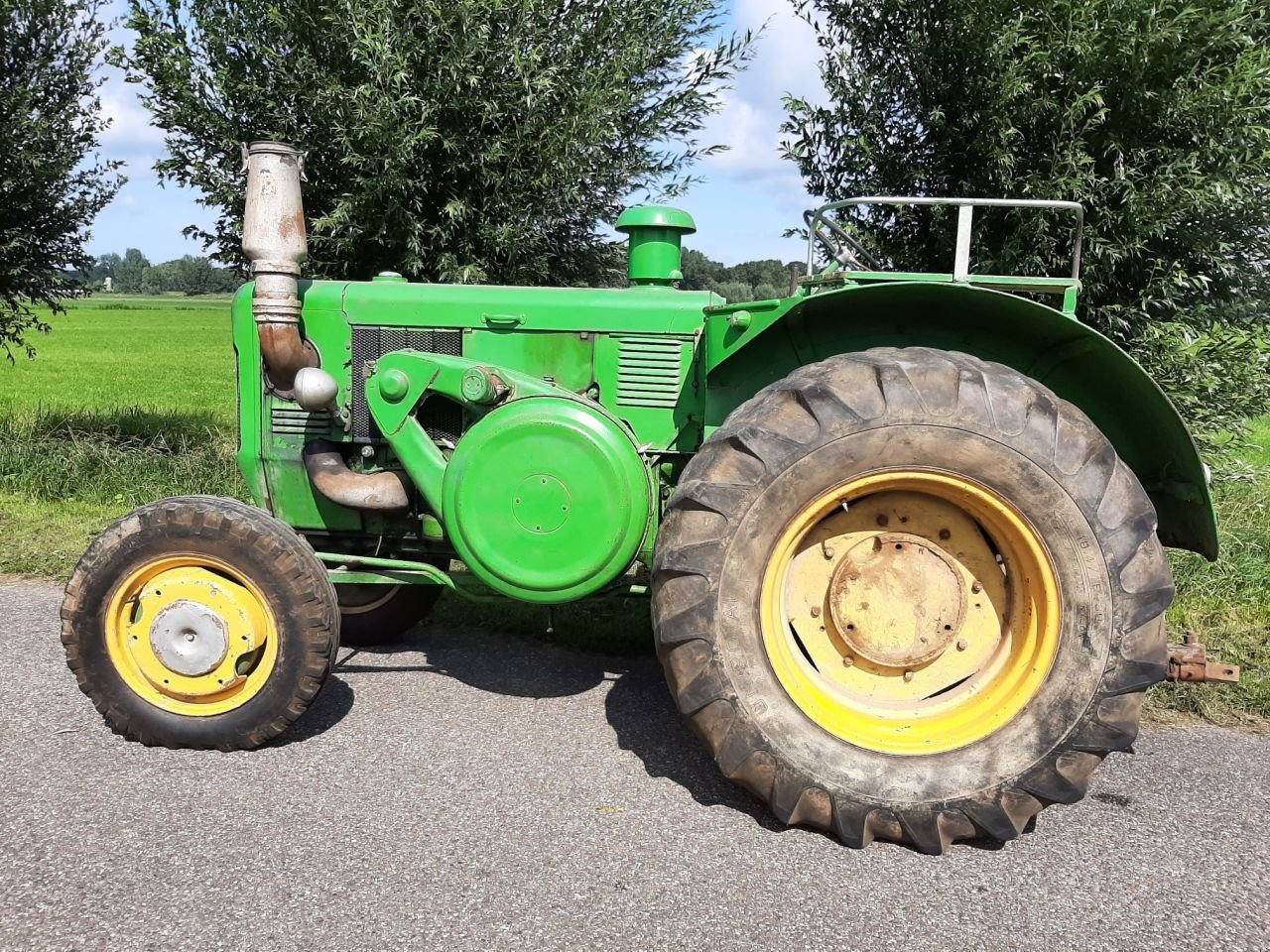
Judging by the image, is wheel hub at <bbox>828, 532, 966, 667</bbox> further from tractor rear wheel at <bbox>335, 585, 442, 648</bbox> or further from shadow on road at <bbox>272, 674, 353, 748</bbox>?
tractor rear wheel at <bbox>335, 585, 442, 648</bbox>

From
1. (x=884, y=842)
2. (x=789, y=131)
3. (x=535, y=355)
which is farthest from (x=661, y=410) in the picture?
(x=789, y=131)

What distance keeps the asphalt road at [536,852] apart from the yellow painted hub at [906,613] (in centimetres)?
37

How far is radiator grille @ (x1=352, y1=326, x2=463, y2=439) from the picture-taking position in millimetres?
3416

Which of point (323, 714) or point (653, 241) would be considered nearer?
point (323, 714)

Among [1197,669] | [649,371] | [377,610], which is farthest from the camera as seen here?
[377,610]

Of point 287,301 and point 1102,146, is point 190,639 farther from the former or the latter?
point 1102,146

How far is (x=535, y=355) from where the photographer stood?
3.38 meters

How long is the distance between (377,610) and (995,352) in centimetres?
270

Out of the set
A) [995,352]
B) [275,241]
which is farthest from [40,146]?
[995,352]

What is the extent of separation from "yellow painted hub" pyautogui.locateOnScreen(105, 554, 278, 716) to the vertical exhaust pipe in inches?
32.8

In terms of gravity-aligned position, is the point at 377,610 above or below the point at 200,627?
below

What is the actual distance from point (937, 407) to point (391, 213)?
398cm

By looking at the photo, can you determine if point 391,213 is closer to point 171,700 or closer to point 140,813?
point 171,700

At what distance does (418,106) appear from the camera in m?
5.20
